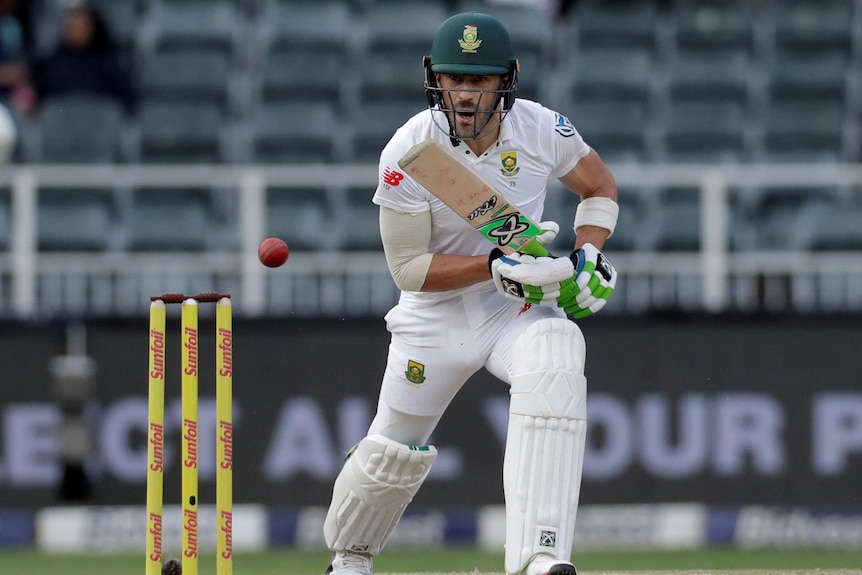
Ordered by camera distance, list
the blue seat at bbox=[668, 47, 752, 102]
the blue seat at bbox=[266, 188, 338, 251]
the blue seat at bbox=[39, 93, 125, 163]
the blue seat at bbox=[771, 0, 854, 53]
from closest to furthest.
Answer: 1. the blue seat at bbox=[266, 188, 338, 251]
2. the blue seat at bbox=[39, 93, 125, 163]
3. the blue seat at bbox=[668, 47, 752, 102]
4. the blue seat at bbox=[771, 0, 854, 53]

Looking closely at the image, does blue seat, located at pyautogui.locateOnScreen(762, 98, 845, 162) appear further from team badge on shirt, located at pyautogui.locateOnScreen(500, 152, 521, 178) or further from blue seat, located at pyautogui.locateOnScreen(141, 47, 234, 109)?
team badge on shirt, located at pyautogui.locateOnScreen(500, 152, 521, 178)

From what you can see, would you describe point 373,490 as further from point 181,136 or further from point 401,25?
point 401,25

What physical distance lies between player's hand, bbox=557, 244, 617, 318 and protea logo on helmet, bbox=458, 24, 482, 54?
0.63 m

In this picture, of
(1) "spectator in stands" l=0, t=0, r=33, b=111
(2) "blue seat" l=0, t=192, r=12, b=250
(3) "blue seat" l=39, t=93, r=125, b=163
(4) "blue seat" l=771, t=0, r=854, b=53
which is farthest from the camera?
(4) "blue seat" l=771, t=0, r=854, b=53

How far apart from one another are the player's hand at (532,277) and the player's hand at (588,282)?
0.03m

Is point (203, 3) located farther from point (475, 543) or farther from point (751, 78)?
point (475, 543)

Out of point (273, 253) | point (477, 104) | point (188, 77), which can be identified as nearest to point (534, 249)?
point (477, 104)

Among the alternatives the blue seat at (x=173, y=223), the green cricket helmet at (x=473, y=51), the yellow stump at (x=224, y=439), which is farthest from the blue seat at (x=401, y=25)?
the yellow stump at (x=224, y=439)

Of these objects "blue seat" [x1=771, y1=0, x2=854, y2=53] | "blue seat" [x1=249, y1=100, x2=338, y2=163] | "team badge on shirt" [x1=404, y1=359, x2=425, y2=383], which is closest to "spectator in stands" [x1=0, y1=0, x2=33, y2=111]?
"blue seat" [x1=249, y1=100, x2=338, y2=163]

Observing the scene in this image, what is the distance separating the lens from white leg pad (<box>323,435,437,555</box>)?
5.00 meters

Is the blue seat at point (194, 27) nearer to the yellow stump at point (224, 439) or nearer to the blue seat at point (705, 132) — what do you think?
the blue seat at point (705, 132)

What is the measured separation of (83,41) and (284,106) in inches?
47.7

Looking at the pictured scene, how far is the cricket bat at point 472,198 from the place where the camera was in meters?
4.43

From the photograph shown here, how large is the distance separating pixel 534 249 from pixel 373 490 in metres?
0.98
